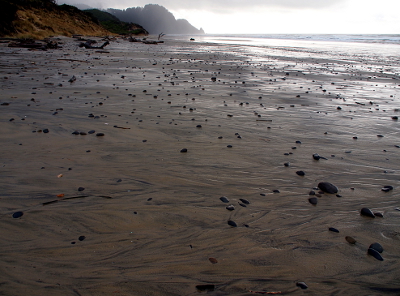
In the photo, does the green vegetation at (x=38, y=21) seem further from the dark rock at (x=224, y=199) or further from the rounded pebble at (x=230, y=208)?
the rounded pebble at (x=230, y=208)

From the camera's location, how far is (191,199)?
3.23 meters

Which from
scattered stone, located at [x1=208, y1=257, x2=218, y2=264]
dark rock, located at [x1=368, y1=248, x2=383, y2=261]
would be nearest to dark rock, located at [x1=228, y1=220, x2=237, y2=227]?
scattered stone, located at [x1=208, y1=257, x2=218, y2=264]

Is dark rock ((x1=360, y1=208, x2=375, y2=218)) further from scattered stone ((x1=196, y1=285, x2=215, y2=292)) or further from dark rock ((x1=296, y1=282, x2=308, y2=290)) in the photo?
scattered stone ((x1=196, y1=285, x2=215, y2=292))

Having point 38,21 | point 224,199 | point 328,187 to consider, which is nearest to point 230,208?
point 224,199

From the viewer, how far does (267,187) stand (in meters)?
3.56

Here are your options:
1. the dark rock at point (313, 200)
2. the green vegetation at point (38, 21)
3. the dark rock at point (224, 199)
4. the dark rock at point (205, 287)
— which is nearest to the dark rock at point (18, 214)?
the dark rock at point (205, 287)

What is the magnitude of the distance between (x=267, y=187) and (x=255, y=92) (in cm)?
621

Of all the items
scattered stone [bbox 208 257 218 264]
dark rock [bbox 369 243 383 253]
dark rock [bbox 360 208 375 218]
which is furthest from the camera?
dark rock [bbox 360 208 375 218]

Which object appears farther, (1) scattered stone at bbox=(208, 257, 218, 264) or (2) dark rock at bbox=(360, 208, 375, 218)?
(2) dark rock at bbox=(360, 208, 375, 218)

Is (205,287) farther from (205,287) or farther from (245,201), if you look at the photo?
(245,201)

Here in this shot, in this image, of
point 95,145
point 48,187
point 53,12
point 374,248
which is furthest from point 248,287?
point 53,12

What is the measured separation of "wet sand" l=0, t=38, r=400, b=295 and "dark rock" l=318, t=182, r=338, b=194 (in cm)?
10

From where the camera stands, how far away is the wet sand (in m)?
2.17

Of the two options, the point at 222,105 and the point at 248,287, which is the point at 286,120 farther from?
the point at 248,287
